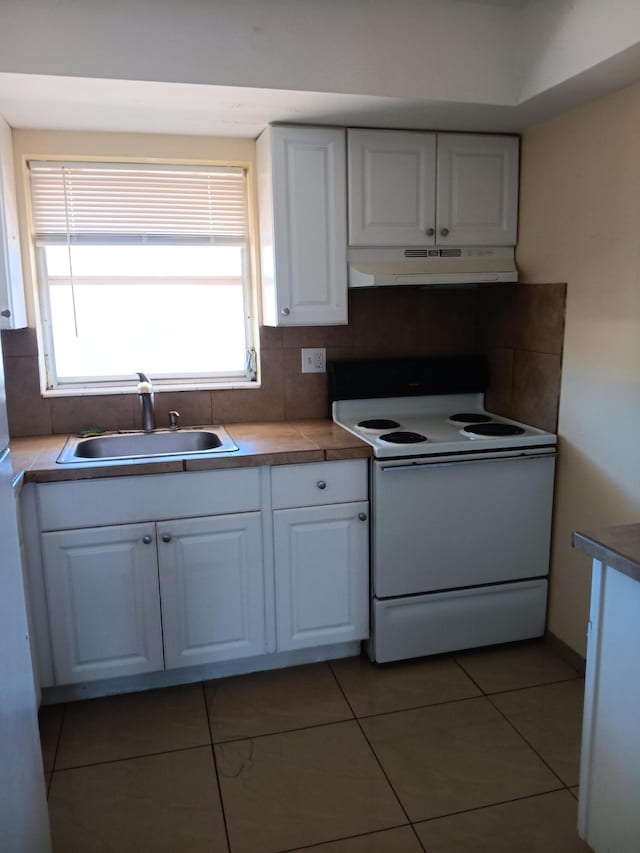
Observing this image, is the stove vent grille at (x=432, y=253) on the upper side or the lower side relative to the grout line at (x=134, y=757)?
upper

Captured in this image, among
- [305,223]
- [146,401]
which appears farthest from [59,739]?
[305,223]

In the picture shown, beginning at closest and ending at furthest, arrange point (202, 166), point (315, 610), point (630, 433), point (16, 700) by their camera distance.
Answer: point (16, 700) < point (630, 433) < point (315, 610) < point (202, 166)

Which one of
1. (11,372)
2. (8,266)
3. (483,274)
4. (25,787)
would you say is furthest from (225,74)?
(25,787)

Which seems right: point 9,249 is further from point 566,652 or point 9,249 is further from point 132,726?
point 566,652

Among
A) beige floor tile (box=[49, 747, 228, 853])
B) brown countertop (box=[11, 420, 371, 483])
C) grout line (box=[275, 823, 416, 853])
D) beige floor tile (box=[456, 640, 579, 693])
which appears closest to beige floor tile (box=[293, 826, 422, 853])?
grout line (box=[275, 823, 416, 853])

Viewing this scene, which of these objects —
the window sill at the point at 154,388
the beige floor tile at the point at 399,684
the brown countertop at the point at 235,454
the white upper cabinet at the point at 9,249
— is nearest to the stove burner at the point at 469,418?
the brown countertop at the point at 235,454

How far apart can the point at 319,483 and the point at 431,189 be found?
1249 mm

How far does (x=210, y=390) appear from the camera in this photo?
284 cm

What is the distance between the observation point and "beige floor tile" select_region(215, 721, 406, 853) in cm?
177

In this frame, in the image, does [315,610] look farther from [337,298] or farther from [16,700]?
[16,700]

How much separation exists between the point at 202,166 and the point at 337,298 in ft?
2.70

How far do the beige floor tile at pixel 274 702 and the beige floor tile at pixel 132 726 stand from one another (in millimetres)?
65

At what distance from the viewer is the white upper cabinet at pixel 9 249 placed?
7.29 feet

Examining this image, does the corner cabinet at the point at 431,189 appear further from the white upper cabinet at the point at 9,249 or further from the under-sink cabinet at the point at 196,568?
the white upper cabinet at the point at 9,249
